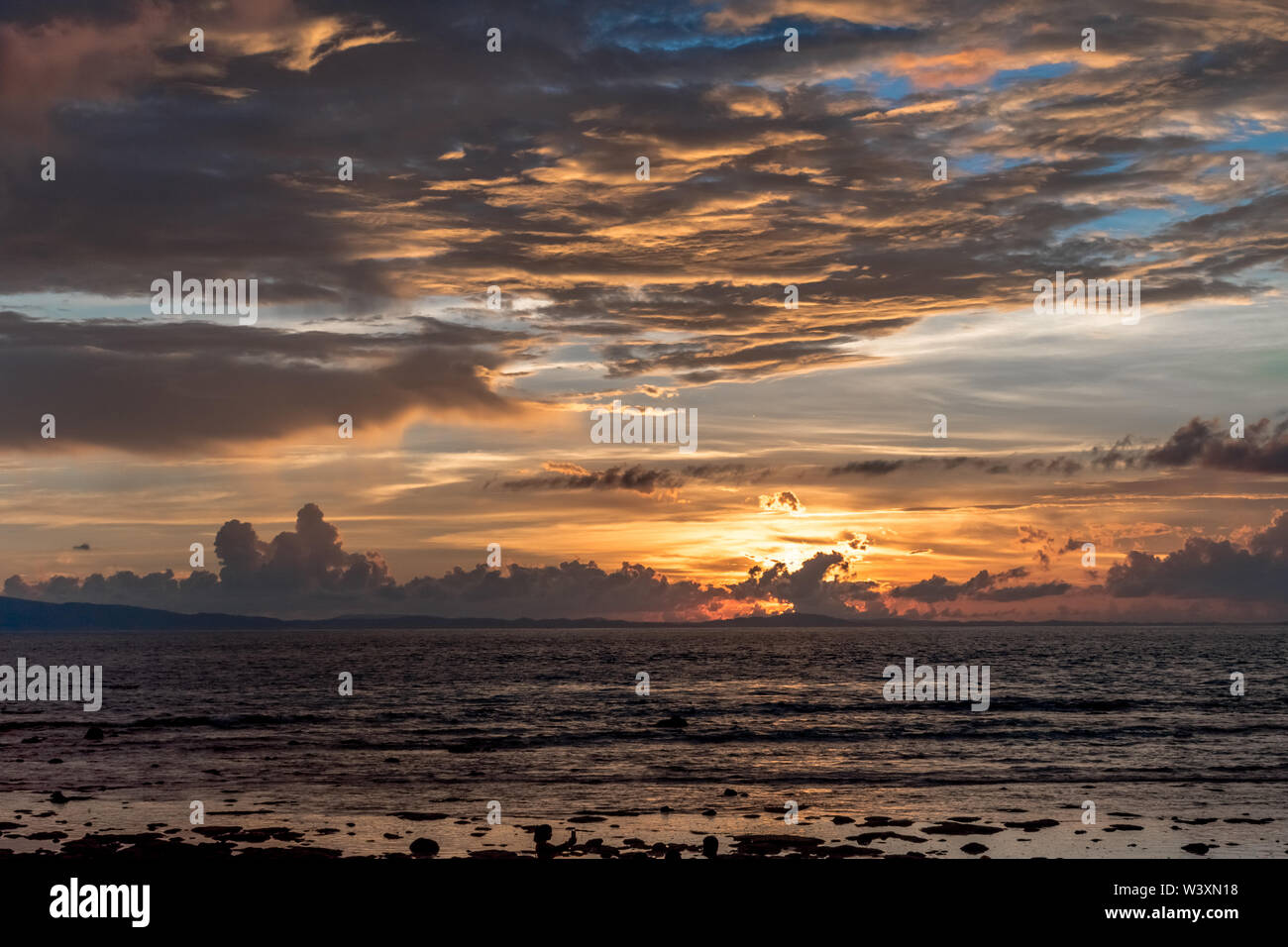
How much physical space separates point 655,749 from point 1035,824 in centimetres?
2306

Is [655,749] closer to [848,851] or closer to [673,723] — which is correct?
[673,723]

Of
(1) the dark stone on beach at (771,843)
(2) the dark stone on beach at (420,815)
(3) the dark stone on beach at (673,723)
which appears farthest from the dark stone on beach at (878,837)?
(3) the dark stone on beach at (673,723)

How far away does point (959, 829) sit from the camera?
29797 millimetres

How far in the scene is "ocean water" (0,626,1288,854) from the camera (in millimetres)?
35531

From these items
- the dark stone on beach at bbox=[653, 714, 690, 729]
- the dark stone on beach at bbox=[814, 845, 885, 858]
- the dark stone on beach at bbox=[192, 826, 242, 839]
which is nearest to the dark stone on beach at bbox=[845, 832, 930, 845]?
the dark stone on beach at bbox=[814, 845, 885, 858]

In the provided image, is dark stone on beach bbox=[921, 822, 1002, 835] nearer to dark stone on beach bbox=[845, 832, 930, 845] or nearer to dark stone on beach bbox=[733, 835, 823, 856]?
dark stone on beach bbox=[845, 832, 930, 845]

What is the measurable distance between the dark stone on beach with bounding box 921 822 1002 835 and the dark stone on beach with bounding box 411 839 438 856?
1392 centimetres

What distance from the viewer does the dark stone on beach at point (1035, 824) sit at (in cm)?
2967

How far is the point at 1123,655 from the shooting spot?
148 m

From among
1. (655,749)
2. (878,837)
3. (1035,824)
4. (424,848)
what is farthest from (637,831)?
(655,749)

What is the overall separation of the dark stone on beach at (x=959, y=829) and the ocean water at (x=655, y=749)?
183 centimetres
